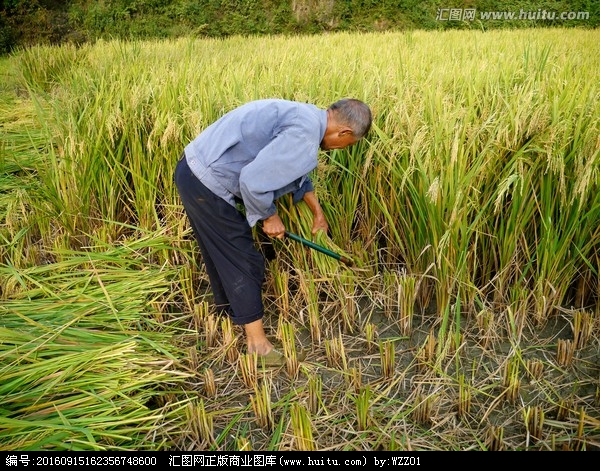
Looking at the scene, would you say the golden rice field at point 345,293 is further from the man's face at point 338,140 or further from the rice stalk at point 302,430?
the man's face at point 338,140

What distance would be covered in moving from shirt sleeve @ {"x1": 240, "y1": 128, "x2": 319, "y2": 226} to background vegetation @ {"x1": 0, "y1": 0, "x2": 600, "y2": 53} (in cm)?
1041

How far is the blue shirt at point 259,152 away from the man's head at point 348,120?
33mm

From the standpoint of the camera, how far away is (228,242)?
1816mm

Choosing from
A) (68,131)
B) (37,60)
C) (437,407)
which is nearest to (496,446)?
(437,407)

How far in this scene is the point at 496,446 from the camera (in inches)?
54.7

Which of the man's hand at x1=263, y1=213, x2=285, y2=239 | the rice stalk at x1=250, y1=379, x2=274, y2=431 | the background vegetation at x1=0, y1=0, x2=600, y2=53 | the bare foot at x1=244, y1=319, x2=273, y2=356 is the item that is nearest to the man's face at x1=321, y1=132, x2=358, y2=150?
the man's hand at x1=263, y1=213, x2=285, y2=239

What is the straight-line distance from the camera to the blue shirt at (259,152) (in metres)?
1.59

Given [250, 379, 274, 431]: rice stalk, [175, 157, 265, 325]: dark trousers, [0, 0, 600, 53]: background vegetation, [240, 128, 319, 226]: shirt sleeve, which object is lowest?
[250, 379, 274, 431]: rice stalk

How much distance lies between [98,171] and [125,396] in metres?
1.31

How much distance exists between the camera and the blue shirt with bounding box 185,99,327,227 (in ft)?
5.21

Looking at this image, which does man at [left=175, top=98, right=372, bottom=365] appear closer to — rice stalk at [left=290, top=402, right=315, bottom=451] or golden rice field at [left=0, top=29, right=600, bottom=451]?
golden rice field at [left=0, top=29, right=600, bottom=451]

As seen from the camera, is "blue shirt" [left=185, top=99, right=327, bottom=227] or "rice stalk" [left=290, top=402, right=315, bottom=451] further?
"blue shirt" [left=185, top=99, right=327, bottom=227]
